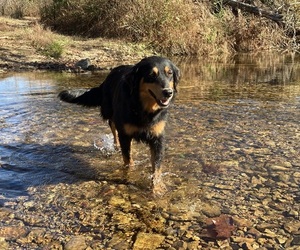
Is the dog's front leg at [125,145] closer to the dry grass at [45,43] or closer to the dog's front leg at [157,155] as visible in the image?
the dog's front leg at [157,155]

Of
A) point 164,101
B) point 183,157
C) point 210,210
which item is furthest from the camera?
point 183,157

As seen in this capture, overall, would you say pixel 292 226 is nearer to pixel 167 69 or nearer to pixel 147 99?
pixel 147 99

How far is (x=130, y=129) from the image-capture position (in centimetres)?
486

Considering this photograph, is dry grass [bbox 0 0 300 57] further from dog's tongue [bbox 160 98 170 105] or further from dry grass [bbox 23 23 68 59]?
dog's tongue [bbox 160 98 170 105]

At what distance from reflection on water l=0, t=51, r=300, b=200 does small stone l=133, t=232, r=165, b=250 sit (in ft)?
4.16

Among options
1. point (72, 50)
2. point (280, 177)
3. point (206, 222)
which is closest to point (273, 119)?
point (280, 177)

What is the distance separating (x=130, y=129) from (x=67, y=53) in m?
11.6

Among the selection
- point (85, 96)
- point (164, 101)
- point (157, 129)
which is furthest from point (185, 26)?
point (164, 101)

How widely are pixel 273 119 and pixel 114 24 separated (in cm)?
1376

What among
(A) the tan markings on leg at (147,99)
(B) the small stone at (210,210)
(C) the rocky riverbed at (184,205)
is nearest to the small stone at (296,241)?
(C) the rocky riverbed at (184,205)

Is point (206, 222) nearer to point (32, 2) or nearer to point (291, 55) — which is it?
point (291, 55)

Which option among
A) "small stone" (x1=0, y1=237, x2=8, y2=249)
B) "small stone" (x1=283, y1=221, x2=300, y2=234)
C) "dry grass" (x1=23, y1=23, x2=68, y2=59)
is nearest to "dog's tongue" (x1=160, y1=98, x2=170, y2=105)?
"small stone" (x1=283, y1=221, x2=300, y2=234)

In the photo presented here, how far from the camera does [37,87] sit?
1046 cm

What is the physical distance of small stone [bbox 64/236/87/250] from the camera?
3.42 meters
